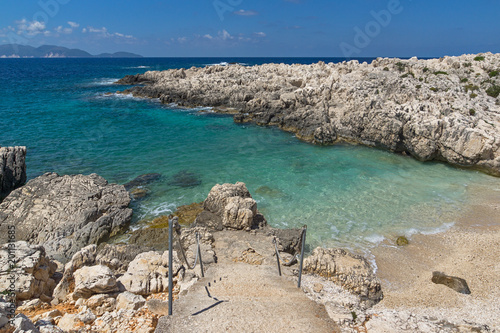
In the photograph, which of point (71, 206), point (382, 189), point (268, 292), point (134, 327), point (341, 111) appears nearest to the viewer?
point (134, 327)

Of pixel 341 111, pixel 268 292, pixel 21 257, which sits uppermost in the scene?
pixel 341 111

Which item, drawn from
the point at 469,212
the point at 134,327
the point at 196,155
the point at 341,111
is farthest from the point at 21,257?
the point at 341,111

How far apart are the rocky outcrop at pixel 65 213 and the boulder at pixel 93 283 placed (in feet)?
19.2

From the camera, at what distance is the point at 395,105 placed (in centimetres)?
2827

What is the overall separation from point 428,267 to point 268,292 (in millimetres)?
8180

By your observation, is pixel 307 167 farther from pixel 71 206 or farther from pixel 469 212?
pixel 71 206

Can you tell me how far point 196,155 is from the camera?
2588cm

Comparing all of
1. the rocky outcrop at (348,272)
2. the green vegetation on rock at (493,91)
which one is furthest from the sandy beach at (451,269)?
the green vegetation on rock at (493,91)

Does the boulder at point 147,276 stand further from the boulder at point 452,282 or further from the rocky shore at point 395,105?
the rocky shore at point 395,105

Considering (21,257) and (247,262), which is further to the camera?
(247,262)

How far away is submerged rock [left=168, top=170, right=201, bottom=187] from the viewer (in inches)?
782

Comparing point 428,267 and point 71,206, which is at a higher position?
point 71,206

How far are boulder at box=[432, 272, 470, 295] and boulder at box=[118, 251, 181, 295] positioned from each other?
9.62 m

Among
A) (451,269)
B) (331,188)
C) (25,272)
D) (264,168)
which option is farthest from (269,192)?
(25,272)
